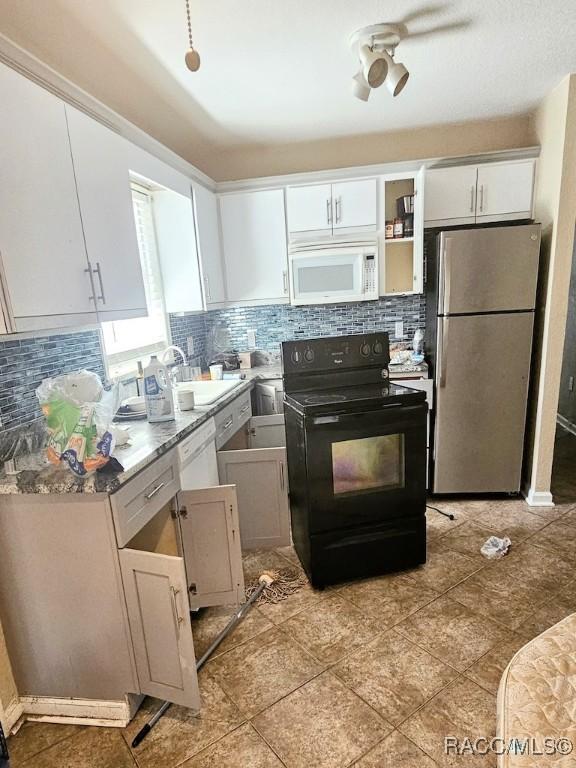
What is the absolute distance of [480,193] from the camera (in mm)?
2727

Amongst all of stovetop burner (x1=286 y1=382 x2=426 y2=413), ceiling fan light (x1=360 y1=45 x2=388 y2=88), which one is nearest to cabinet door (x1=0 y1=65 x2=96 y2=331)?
stovetop burner (x1=286 y1=382 x2=426 y2=413)

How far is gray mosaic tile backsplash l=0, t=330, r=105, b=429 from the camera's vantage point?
60.4 inches

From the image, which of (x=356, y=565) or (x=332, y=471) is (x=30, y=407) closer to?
(x=332, y=471)

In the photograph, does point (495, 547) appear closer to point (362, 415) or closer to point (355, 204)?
point (362, 415)

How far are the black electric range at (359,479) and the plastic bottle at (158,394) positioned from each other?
24.2 inches

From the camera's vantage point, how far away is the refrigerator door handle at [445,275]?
2506 mm

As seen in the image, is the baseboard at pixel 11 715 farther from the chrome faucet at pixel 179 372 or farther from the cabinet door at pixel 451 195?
the cabinet door at pixel 451 195

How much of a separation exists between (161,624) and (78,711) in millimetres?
524

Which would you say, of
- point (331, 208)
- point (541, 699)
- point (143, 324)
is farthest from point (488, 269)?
point (541, 699)

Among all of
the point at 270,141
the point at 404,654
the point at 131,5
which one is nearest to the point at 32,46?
the point at 131,5

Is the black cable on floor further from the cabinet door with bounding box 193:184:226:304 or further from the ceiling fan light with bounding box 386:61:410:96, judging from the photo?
the ceiling fan light with bounding box 386:61:410:96

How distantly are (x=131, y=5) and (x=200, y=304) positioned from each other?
4.91 ft

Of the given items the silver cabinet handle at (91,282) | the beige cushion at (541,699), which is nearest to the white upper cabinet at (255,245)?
the silver cabinet handle at (91,282)

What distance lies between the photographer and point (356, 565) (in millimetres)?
2053
